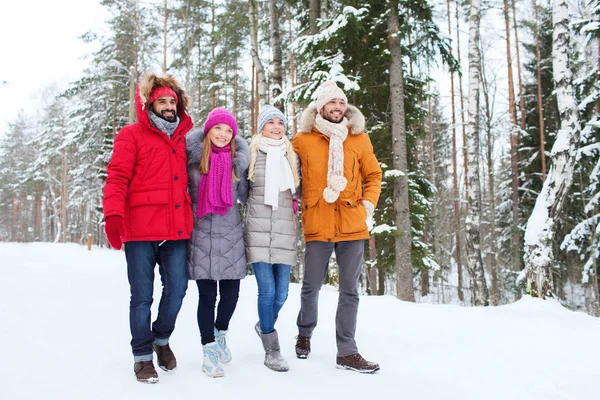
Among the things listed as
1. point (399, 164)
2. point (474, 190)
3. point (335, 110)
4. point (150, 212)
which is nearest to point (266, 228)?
point (150, 212)

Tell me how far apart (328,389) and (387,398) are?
1.27 ft

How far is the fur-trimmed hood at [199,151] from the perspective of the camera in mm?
3219

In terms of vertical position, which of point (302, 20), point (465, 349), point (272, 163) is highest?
point (302, 20)

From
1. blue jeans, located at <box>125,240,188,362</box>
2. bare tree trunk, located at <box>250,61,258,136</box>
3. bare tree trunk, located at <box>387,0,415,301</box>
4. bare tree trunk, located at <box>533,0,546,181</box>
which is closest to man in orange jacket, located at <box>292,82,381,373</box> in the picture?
blue jeans, located at <box>125,240,188,362</box>

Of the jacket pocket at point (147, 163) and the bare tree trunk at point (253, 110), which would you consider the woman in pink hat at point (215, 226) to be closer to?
the jacket pocket at point (147, 163)

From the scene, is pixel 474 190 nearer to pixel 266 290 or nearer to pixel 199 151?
pixel 266 290

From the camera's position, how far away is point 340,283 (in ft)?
11.2

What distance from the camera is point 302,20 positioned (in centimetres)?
1154

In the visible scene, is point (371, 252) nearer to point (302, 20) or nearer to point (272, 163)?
point (302, 20)

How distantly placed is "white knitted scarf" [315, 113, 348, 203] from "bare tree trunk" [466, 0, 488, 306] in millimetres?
7405

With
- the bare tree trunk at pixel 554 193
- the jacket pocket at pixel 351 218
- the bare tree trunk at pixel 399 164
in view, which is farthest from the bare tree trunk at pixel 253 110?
the jacket pocket at pixel 351 218

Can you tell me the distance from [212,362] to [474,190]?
856cm

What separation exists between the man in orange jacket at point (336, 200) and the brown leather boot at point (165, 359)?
1014 mm

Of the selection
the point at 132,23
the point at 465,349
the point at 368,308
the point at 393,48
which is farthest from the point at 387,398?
the point at 132,23
